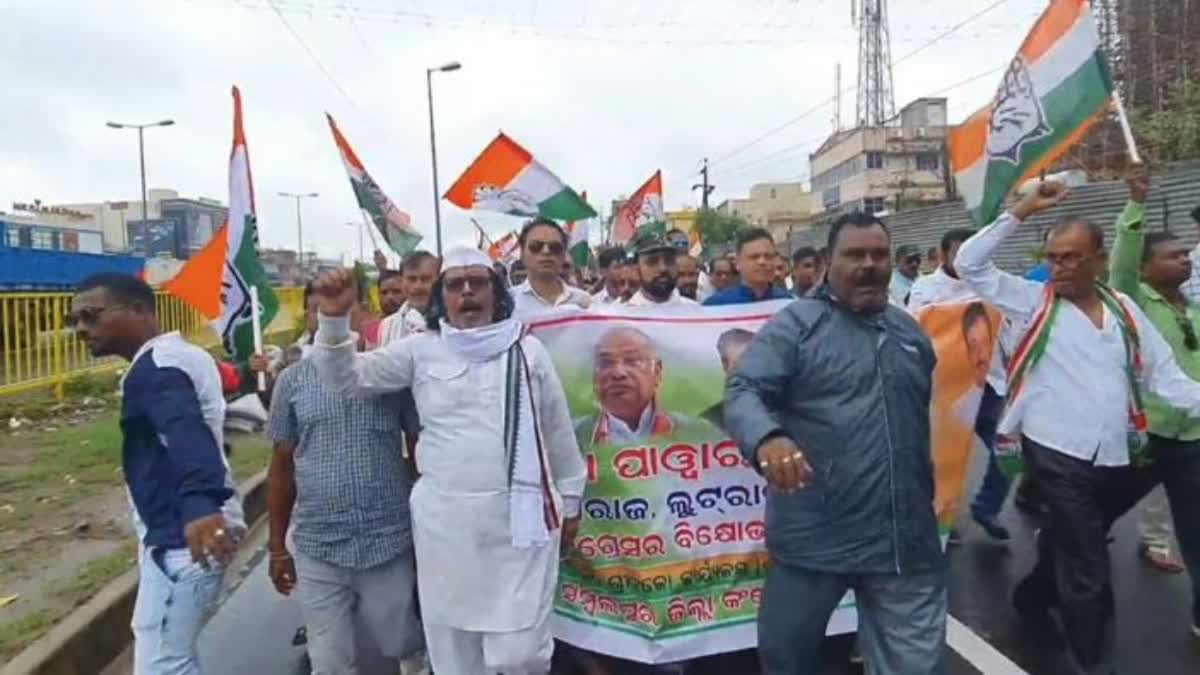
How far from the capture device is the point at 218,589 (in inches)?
133

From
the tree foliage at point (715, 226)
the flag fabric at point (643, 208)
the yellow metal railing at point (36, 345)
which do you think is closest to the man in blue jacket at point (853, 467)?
the flag fabric at point (643, 208)

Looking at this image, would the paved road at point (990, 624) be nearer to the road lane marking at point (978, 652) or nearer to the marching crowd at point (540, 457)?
the road lane marking at point (978, 652)

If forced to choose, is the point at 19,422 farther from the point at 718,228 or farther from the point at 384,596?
the point at 718,228

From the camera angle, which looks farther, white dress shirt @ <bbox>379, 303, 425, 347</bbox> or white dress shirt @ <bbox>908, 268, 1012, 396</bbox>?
Answer: white dress shirt @ <bbox>379, 303, 425, 347</bbox>

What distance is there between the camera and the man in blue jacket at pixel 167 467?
308 cm

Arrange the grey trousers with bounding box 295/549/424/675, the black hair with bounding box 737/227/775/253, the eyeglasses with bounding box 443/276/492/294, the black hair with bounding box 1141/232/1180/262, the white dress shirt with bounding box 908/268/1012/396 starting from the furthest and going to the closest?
the black hair with bounding box 737/227/775/253, the white dress shirt with bounding box 908/268/1012/396, the black hair with bounding box 1141/232/1180/262, the grey trousers with bounding box 295/549/424/675, the eyeglasses with bounding box 443/276/492/294

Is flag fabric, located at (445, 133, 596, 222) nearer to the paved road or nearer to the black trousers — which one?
the paved road

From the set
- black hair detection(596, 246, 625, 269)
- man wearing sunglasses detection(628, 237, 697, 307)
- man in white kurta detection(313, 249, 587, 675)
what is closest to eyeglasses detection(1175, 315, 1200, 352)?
man wearing sunglasses detection(628, 237, 697, 307)

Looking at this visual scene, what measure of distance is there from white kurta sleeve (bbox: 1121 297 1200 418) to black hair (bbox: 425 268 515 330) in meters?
2.35

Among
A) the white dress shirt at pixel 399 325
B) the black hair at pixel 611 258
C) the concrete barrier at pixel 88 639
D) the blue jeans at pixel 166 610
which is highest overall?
the black hair at pixel 611 258

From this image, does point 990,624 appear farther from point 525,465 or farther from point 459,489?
point 459,489

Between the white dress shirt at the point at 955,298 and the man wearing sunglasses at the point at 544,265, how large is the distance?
1.70m

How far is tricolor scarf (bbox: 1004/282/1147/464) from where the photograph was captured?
410cm

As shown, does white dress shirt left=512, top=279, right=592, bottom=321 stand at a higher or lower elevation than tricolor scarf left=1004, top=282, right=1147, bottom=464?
higher
